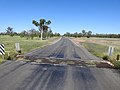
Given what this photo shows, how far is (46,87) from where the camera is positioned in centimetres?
808

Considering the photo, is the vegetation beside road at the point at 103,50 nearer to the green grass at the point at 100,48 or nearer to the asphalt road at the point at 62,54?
the green grass at the point at 100,48

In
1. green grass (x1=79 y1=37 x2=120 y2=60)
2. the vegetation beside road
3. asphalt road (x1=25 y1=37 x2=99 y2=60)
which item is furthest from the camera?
green grass (x1=79 y1=37 x2=120 y2=60)

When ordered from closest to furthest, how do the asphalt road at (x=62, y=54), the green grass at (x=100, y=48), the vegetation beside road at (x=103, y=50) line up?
the vegetation beside road at (x=103, y=50) → the asphalt road at (x=62, y=54) → the green grass at (x=100, y=48)

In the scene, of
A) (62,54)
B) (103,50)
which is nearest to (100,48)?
(103,50)

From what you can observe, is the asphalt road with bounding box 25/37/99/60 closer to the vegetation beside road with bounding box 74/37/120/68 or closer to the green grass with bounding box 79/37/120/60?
the vegetation beside road with bounding box 74/37/120/68

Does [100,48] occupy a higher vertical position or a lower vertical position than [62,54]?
lower

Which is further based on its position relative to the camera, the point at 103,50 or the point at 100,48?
the point at 100,48

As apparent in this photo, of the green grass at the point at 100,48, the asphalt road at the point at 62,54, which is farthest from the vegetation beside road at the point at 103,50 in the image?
the asphalt road at the point at 62,54

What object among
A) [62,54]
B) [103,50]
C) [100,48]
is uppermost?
[62,54]

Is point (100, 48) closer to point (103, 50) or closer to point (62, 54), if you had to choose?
point (103, 50)

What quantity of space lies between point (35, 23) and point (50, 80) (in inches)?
3077

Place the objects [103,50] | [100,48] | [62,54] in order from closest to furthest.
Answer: [62,54]
[103,50]
[100,48]

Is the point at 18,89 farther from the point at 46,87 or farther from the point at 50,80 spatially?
the point at 50,80

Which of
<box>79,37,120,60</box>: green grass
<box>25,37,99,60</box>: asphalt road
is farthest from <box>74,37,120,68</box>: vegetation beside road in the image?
<box>25,37,99,60</box>: asphalt road
